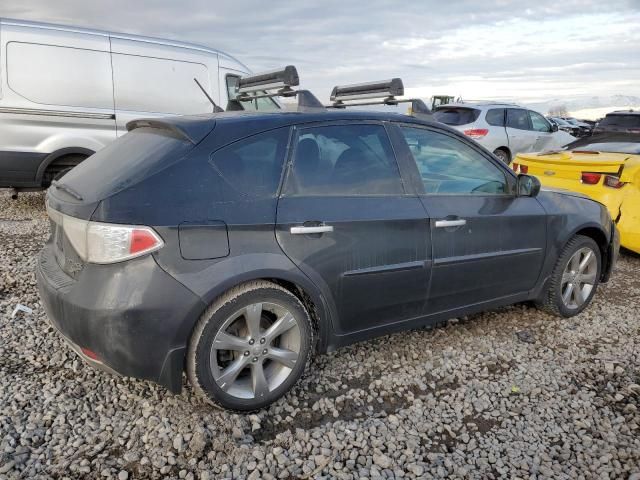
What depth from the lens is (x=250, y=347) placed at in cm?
263

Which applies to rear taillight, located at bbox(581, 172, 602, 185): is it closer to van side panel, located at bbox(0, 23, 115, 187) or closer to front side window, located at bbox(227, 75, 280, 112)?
front side window, located at bbox(227, 75, 280, 112)

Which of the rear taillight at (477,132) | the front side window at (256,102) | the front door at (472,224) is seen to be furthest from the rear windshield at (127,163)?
the rear taillight at (477,132)

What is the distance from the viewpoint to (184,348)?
2.45 m

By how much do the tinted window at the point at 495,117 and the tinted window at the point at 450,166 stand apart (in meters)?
8.03

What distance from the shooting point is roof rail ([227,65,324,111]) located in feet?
10.6

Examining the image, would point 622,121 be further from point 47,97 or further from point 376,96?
point 47,97

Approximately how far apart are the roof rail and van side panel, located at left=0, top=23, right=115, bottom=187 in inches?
142

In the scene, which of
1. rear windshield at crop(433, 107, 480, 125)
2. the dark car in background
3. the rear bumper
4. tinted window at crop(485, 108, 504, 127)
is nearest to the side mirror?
the rear bumper

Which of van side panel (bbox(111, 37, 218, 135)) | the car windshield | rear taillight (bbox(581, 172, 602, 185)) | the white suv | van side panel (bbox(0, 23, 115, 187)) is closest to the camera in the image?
rear taillight (bbox(581, 172, 602, 185))

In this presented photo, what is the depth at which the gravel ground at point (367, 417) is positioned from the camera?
7.77 feet

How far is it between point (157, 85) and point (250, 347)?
5317mm

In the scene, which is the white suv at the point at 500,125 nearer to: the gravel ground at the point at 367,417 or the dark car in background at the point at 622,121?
the dark car in background at the point at 622,121

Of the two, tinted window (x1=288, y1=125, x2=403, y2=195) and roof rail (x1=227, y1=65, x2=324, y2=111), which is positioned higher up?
roof rail (x1=227, y1=65, x2=324, y2=111)

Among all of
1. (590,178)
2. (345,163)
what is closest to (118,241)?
(345,163)
